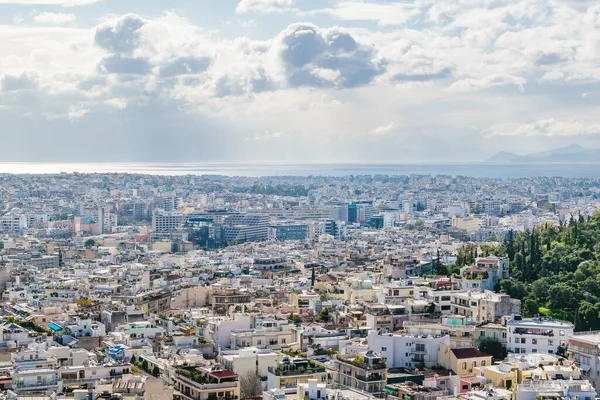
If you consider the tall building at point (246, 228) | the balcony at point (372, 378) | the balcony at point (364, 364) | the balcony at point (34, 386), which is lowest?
the tall building at point (246, 228)

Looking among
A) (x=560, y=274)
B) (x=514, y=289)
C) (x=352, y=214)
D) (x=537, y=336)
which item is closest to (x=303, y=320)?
(x=514, y=289)

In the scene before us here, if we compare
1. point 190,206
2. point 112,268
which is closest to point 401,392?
point 112,268

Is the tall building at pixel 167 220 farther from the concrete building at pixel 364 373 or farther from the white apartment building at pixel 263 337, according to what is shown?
the concrete building at pixel 364 373

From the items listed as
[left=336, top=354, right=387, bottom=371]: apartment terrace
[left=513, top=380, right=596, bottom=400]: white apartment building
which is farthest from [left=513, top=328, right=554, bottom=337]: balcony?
[left=513, top=380, right=596, bottom=400]: white apartment building

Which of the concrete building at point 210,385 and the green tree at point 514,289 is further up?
the green tree at point 514,289

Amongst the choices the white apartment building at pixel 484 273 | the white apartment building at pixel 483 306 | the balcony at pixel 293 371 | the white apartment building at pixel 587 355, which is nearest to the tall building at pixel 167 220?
the white apartment building at pixel 484 273

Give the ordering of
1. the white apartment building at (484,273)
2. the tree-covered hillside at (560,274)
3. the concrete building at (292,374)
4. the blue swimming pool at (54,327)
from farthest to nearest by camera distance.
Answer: the white apartment building at (484,273) < the tree-covered hillside at (560,274) < the blue swimming pool at (54,327) < the concrete building at (292,374)

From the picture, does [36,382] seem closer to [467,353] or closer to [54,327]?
[54,327]
